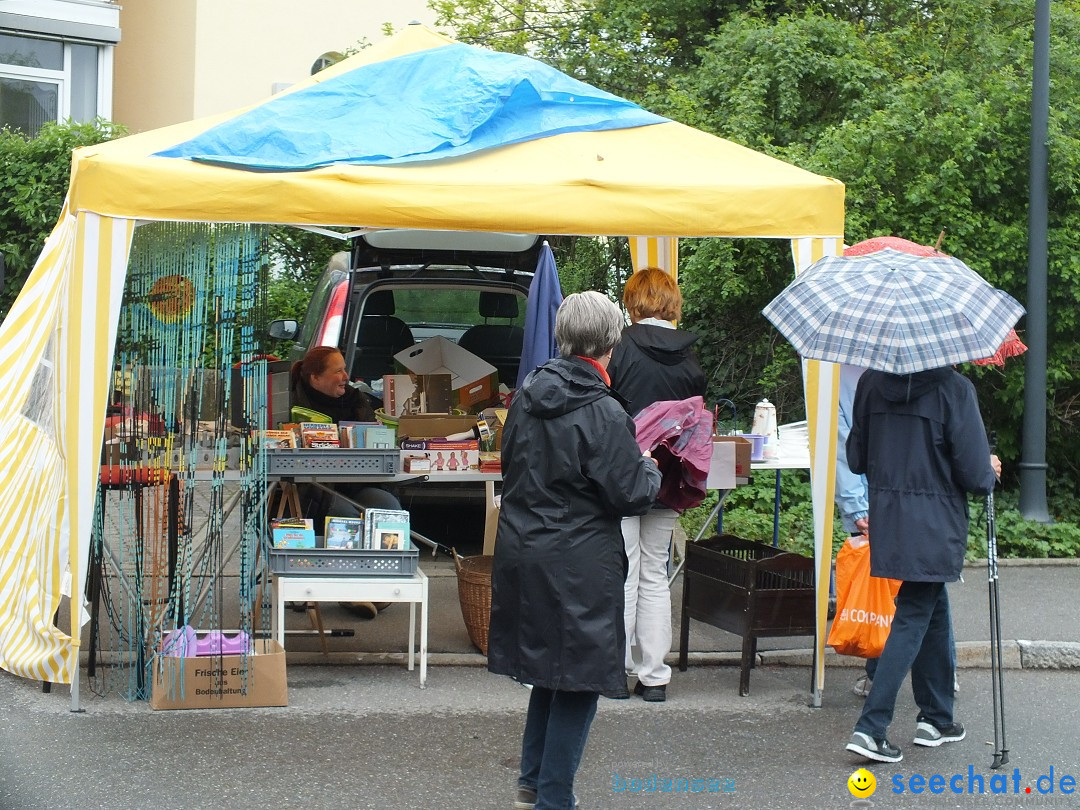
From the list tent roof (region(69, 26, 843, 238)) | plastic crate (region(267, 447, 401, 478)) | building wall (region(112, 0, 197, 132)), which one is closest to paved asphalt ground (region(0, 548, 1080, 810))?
→ plastic crate (region(267, 447, 401, 478))

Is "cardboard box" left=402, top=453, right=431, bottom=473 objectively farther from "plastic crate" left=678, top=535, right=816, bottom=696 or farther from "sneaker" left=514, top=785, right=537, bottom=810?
"sneaker" left=514, top=785, right=537, bottom=810

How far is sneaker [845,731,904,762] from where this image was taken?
16.7ft

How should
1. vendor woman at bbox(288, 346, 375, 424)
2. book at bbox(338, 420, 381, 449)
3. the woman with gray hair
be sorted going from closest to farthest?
the woman with gray hair < book at bbox(338, 420, 381, 449) < vendor woman at bbox(288, 346, 375, 424)

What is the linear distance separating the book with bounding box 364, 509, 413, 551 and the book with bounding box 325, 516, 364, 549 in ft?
0.14

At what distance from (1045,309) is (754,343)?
2617 mm

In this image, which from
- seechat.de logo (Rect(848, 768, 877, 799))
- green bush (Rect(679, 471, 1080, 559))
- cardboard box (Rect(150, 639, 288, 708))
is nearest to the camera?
seechat.de logo (Rect(848, 768, 877, 799))

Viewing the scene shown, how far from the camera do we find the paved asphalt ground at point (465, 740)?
4758mm

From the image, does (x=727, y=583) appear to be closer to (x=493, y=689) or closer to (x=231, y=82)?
(x=493, y=689)

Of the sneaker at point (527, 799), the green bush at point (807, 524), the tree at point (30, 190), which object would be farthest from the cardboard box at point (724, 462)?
the tree at point (30, 190)

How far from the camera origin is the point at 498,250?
9.20 meters

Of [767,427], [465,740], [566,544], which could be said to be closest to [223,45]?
[767,427]

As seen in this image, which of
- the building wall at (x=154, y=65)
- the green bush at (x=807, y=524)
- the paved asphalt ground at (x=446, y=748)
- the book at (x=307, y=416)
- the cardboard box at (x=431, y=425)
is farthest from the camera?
the building wall at (x=154, y=65)

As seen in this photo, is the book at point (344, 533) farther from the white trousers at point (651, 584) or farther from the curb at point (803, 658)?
the white trousers at point (651, 584)

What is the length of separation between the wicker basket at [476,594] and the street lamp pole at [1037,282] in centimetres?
501
